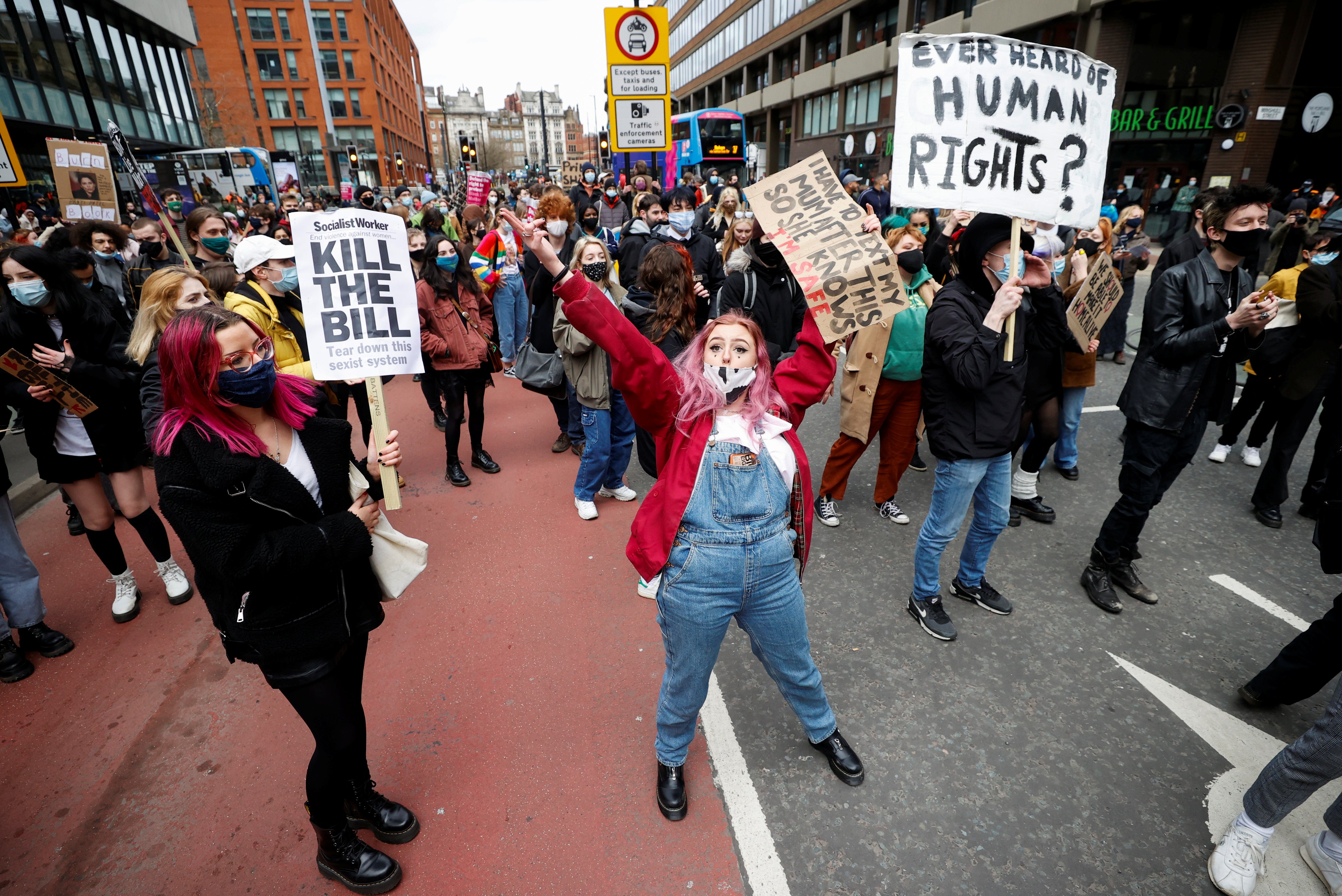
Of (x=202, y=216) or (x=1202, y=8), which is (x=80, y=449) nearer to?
(x=202, y=216)

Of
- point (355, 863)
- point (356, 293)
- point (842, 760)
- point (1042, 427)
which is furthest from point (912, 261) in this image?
point (355, 863)

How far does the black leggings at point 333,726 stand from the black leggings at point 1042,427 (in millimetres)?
4368

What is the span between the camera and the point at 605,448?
504 centimetres

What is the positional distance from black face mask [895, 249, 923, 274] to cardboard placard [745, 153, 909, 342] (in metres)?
1.80

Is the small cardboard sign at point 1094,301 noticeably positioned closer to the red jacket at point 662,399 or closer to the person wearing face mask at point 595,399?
the red jacket at point 662,399

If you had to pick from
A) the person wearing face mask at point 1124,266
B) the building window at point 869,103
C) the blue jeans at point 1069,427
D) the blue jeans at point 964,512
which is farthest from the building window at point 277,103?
the blue jeans at point 964,512

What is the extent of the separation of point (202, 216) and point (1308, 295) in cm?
861

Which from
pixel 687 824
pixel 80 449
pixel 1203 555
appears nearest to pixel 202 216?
pixel 80 449

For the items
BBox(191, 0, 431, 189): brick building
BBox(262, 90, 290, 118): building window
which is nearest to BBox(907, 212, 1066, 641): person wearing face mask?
BBox(191, 0, 431, 189): brick building

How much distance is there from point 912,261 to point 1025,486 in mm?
1962

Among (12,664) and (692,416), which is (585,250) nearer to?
(692,416)

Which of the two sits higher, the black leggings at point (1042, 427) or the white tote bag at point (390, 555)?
the white tote bag at point (390, 555)

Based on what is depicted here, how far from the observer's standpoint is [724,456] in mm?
2285

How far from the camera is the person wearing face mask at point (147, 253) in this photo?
21.2ft
